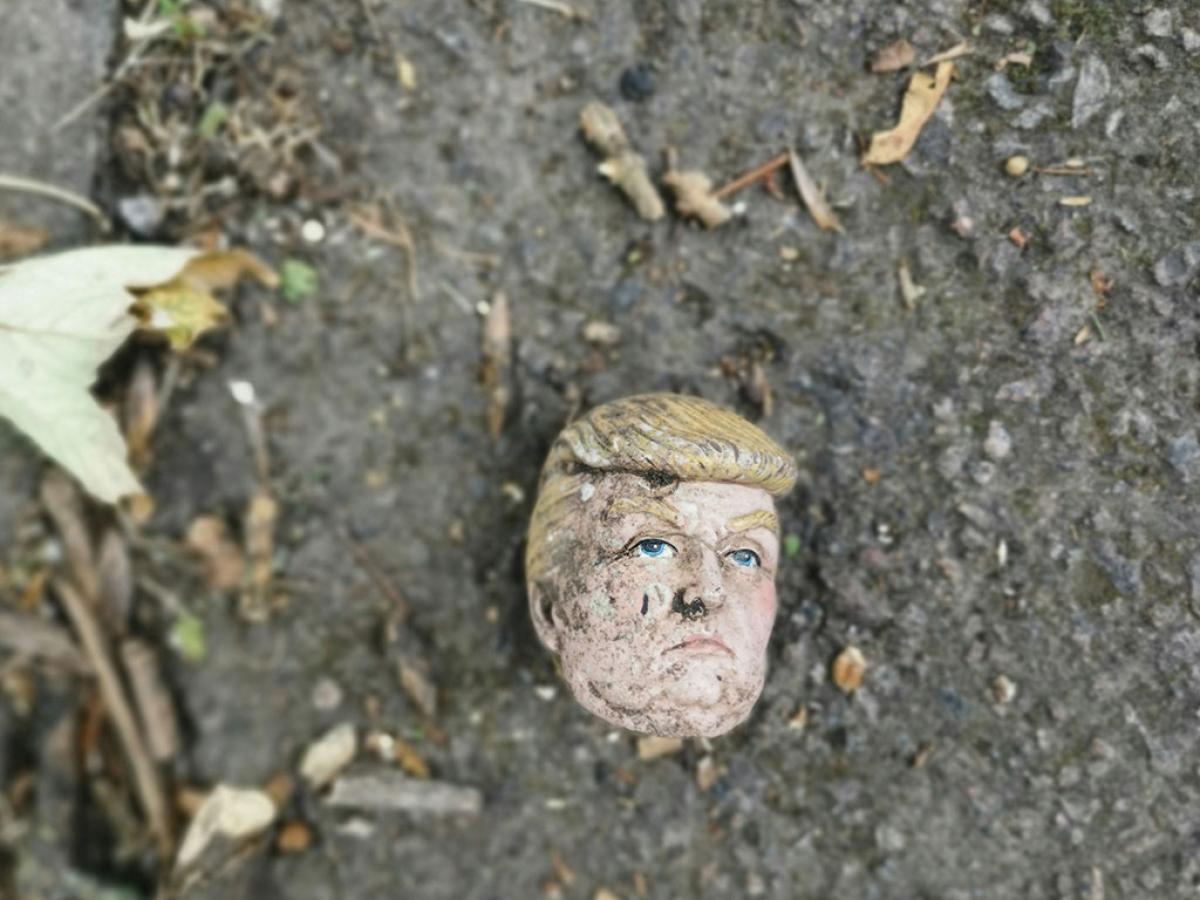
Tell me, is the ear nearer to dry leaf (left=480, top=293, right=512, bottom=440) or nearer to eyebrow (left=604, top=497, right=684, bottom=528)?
eyebrow (left=604, top=497, right=684, bottom=528)

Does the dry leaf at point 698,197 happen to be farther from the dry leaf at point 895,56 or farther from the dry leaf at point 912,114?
the dry leaf at point 895,56

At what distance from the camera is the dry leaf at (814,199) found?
9.84 feet

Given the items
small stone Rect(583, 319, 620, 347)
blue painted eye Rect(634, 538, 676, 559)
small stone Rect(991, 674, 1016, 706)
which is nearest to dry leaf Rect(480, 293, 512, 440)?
small stone Rect(583, 319, 620, 347)

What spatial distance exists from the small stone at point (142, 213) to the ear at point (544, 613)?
175cm

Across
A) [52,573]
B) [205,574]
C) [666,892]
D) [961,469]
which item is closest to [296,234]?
[205,574]

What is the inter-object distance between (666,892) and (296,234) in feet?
7.83

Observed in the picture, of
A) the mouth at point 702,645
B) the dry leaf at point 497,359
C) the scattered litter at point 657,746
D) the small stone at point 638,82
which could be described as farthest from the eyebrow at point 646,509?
the small stone at point 638,82

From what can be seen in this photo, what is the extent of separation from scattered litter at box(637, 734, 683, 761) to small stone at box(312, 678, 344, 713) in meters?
1.02

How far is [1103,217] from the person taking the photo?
282 centimetres

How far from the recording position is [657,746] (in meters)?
3.14

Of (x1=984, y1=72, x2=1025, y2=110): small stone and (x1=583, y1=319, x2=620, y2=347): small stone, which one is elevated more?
(x1=984, y1=72, x2=1025, y2=110): small stone

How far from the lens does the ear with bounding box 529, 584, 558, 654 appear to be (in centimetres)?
255

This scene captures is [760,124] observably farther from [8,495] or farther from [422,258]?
[8,495]

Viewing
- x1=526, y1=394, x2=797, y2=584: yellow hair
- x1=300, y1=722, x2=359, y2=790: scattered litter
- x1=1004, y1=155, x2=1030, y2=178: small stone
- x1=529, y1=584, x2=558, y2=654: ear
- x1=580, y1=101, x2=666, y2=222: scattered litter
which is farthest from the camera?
x1=300, y1=722, x2=359, y2=790: scattered litter
